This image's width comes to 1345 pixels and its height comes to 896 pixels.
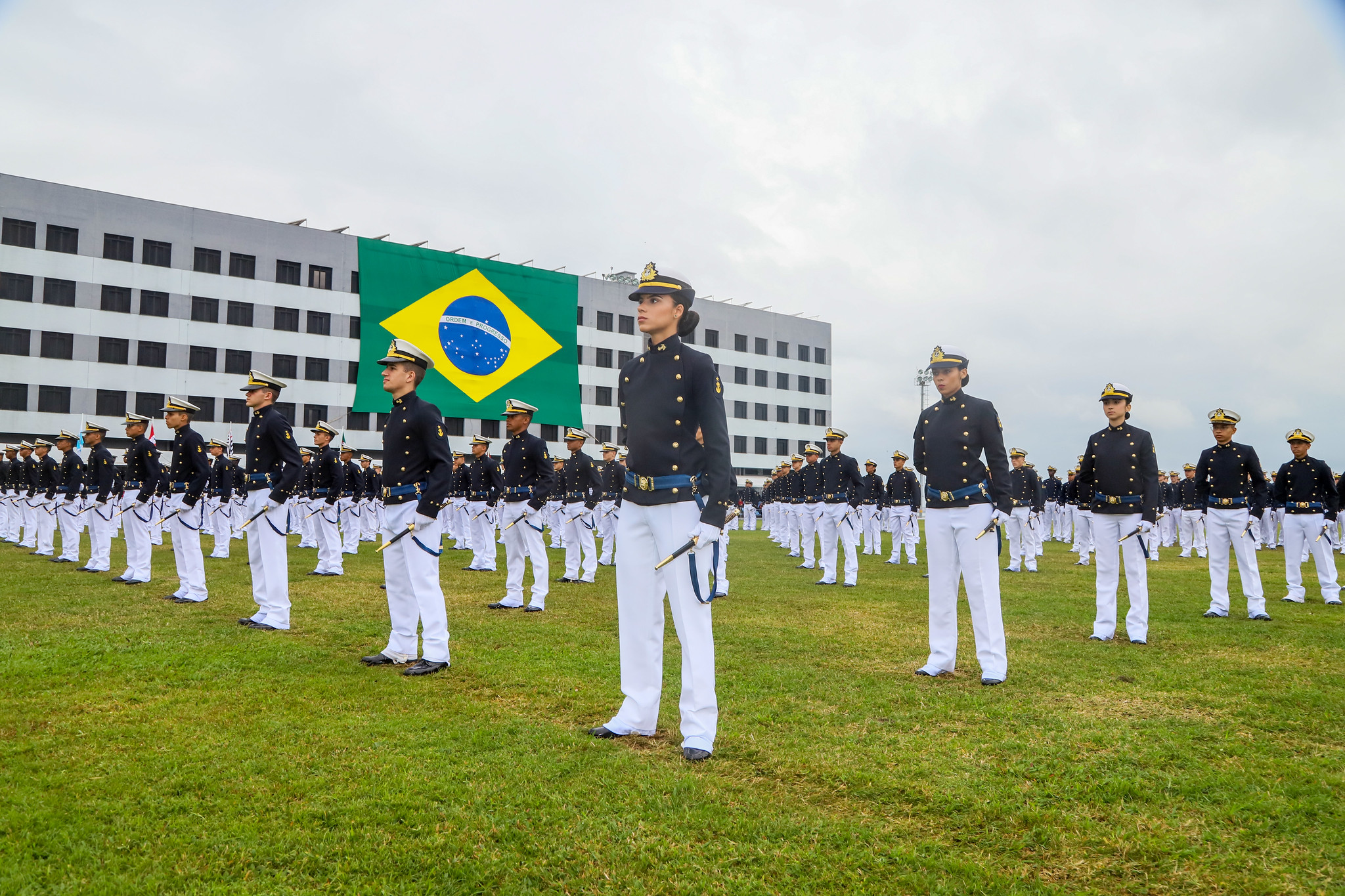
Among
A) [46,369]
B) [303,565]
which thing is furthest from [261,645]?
[46,369]

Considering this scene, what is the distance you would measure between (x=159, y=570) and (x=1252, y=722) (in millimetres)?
16618

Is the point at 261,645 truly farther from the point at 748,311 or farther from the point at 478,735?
the point at 748,311

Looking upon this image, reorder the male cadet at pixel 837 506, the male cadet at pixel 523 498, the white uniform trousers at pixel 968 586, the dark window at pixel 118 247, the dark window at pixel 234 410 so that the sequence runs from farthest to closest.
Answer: the dark window at pixel 234 410 < the dark window at pixel 118 247 < the male cadet at pixel 837 506 < the male cadet at pixel 523 498 < the white uniform trousers at pixel 968 586

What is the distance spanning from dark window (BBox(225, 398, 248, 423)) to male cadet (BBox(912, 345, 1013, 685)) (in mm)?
42631

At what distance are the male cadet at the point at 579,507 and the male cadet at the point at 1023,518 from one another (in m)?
9.44

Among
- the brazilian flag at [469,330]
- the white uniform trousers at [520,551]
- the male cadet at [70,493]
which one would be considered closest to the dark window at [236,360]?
the brazilian flag at [469,330]

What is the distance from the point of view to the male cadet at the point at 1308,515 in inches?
514

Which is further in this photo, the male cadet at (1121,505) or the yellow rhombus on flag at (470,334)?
the yellow rhombus on flag at (470,334)

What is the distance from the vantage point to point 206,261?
42594mm

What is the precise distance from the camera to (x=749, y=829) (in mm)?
3871

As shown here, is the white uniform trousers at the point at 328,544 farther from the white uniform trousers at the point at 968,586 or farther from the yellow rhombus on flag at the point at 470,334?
the yellow rhombus on flag at the point at 470,334

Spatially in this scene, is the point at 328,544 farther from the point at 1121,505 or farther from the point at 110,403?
the point at 110,403

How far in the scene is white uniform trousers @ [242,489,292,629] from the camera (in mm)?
9328

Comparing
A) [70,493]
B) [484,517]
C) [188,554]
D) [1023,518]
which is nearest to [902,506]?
[1023,518]
